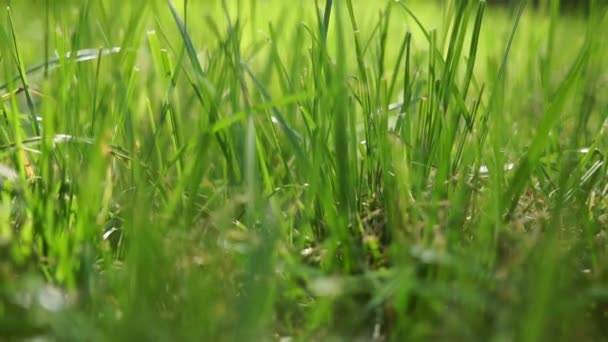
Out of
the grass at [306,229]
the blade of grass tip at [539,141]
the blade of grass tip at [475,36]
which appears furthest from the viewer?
the blade of grass tip at [475,36]

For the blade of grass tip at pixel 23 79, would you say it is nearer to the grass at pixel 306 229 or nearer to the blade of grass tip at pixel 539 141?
the grass at pixel 306 229

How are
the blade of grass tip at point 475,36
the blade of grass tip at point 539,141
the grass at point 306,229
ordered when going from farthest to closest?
the blade of grass tip at point 475,36 < the blade of grass tip at point 539,141 < the grass at point 306,229

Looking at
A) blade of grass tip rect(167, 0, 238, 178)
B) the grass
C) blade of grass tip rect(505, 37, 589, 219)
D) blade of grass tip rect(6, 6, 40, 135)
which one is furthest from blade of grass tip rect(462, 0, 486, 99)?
blade of grass tip rect(6, 6, 40, 135)

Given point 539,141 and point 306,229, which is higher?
point 539,141

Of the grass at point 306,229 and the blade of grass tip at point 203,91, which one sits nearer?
the grass at point 306,229

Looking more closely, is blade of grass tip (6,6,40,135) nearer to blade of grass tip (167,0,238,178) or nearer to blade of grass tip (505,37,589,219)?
blade of grass tip (167,0,238,178)

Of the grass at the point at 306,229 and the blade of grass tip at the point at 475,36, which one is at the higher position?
the blade of grass tip at the point at 475,36

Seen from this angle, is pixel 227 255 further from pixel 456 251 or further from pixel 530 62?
pixel 530 62

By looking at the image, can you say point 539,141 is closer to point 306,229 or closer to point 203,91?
point 306,229

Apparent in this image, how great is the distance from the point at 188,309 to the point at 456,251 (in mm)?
236

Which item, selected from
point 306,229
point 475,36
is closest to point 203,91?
point 306,229

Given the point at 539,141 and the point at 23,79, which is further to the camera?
the point at 23,79

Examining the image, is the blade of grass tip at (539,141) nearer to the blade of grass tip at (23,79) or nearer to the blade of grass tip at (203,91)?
the blade of grass tip at (203,91)

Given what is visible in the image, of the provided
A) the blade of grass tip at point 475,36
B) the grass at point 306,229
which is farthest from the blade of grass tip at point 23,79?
the blade of grass tip at point 475,36
